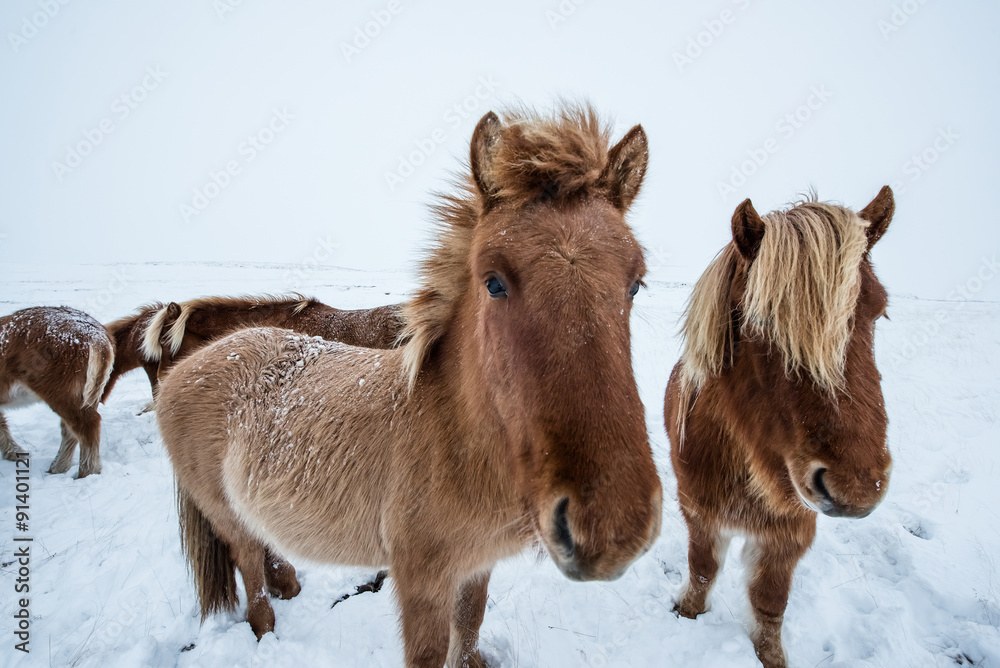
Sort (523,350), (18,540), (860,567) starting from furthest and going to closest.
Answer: (18,540) < (860,567) < (523,350)

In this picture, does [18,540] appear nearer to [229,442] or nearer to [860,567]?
[229,442]

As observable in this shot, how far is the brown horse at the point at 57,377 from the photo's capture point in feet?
17.3

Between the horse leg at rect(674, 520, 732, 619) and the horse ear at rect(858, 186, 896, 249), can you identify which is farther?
the horse leg at rect(674, 520, 732, 619)

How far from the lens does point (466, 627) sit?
110 inches

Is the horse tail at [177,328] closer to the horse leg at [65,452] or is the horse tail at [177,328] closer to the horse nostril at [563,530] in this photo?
the horse leg at [65,452]

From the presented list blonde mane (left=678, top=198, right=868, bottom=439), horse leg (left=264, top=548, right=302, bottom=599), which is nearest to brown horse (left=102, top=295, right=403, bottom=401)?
horse leg (left=264, top=548, right=302, bottom=599)

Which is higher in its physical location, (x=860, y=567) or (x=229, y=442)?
(x=229, y=442)

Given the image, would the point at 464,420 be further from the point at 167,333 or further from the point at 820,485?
the point at 167,333

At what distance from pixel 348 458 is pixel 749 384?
2.27 meters

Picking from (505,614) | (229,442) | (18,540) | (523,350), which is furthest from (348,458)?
(18,540)

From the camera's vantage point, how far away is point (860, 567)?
357 centimetres

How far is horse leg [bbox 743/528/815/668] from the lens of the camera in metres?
2.61

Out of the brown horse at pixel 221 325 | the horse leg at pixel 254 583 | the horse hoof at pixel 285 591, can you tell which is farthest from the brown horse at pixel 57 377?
the horse leg at pixel 254 583

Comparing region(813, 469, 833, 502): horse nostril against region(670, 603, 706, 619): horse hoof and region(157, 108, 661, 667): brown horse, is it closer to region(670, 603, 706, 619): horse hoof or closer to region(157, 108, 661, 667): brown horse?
region(157, 108, 661, 667): brown horse
